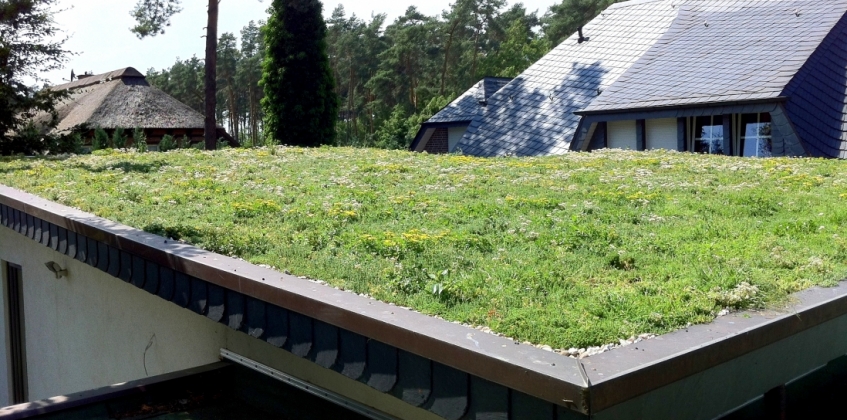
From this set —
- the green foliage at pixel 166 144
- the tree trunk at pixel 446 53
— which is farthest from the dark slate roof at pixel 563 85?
the tree trunk at pixel 446 53

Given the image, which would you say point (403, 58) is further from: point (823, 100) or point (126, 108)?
point (823, 100)

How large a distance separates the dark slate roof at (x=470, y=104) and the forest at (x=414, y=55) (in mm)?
13719

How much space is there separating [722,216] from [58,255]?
240 inches

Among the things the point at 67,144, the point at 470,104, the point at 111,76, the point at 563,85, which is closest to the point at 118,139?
the point at 67,144

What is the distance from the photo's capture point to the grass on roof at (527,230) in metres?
3.14

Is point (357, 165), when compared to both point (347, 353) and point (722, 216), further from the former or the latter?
point (347, 353)

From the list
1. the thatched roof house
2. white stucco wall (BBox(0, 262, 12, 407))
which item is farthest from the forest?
white stucco wall (BBox(0, 262, 12, 407))

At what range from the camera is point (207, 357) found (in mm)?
4934

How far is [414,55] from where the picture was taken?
51.0 metres

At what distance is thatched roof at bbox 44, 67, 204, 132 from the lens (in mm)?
37206

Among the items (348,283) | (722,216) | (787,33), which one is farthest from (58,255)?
(787,33)

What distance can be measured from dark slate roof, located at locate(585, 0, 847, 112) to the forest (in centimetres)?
2197

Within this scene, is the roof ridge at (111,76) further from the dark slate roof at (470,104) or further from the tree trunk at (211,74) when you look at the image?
the dark slate roof at (470,104)

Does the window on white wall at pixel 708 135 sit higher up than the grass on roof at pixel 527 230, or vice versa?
the window on white wall at pixel 708 135
